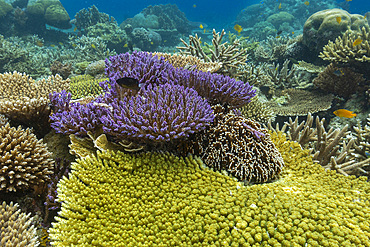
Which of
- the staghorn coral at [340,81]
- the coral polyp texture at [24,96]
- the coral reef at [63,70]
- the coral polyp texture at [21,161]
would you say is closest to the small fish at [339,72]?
the staghorn coral at [340,81]

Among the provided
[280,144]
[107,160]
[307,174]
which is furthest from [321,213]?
[107,160]

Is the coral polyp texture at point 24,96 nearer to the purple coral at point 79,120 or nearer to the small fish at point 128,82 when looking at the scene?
the purple coral at point 79,120

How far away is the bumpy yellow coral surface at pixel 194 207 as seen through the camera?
1698 mm

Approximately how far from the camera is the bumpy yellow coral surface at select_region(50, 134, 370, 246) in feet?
5.57

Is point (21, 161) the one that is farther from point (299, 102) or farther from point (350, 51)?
point (350, 51)

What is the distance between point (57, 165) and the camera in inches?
116

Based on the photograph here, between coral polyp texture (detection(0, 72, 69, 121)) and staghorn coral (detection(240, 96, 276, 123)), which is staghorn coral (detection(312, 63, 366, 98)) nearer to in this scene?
staghorn coral (detection(240, 96, 276, 123))

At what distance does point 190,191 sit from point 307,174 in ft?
5.62

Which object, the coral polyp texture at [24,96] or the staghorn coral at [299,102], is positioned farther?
the staghorn coral at [299,102]

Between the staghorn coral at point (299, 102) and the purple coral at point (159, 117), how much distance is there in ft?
15.5

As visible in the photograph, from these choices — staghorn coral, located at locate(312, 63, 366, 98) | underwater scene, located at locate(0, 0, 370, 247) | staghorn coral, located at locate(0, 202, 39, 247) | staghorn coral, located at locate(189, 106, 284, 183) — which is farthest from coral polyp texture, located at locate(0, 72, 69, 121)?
staghorn coral, located at locate(312, 63, 366, 98)

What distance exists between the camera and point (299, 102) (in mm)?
7102

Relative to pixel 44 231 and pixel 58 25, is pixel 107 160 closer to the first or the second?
pixel 44 231

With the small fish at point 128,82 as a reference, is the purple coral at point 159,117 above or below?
below
